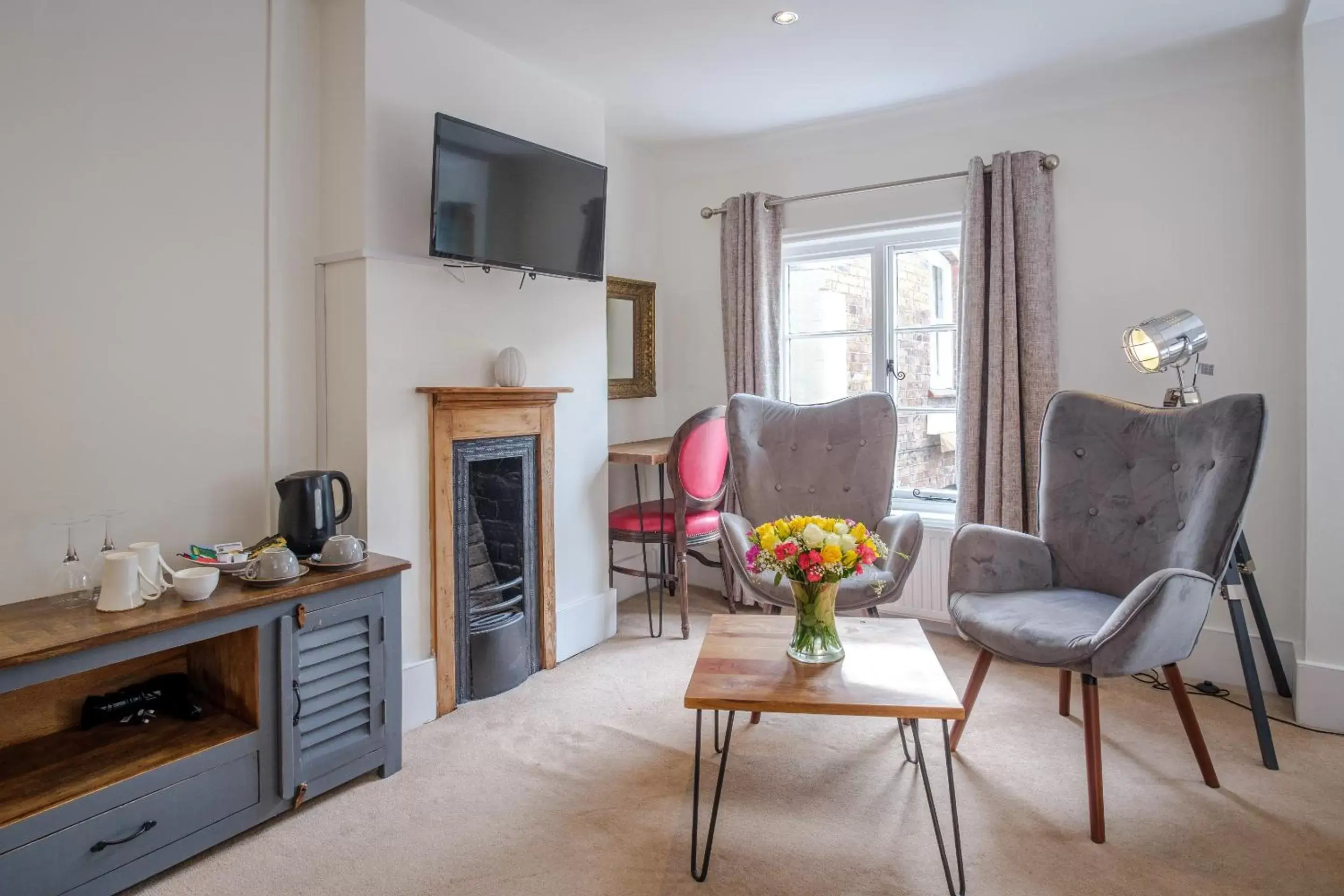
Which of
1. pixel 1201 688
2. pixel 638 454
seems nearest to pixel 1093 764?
pixel 1201 688

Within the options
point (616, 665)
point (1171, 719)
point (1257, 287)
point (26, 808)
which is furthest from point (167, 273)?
point (1257, 287)

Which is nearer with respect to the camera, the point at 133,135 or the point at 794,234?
the point at 133,135

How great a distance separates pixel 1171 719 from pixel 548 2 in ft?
10.6

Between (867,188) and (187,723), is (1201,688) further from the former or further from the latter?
(187,723)

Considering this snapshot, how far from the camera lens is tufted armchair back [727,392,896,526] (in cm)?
310

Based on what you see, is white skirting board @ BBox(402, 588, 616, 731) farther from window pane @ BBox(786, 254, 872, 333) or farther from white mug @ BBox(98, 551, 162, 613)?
window pane @ BBox(786, 254, 872, 333)

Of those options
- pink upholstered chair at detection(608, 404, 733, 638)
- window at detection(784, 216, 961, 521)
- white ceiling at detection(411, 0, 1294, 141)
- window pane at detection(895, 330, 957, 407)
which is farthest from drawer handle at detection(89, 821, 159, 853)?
window pane at detection(895, 330, 957, 407)

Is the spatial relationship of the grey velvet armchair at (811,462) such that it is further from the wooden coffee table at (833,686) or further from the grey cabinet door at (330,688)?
the grey cabinet door at (330,688)

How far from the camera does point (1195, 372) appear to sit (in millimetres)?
2789

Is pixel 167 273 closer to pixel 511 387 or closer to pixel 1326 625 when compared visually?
pixel 511 387

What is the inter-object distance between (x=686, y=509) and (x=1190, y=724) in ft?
6.44

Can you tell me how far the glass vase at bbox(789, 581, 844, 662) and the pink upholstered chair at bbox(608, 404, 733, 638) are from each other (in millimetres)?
1380

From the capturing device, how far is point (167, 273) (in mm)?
2234

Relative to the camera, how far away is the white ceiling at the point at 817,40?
2.61m
